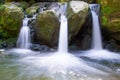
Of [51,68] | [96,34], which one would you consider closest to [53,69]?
[51,68]

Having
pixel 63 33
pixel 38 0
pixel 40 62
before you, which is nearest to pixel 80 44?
pixel 63 33

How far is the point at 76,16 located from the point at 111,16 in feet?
5.38

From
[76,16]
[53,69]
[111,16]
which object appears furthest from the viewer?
[111,16]

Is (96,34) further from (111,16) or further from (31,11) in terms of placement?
(31,11)

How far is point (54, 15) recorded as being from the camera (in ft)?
35.5

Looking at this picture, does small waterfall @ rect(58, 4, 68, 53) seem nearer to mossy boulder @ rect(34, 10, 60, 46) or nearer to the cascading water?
mossy boulder @ rect(34, 10, 60, 46)

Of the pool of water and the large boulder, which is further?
the large boulder

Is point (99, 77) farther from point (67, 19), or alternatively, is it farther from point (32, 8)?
point (32, 8)

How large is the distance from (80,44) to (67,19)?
1481 millimetres

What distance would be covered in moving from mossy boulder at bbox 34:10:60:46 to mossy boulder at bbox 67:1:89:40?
2.02 feet

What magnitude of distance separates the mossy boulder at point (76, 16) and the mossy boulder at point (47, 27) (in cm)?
62

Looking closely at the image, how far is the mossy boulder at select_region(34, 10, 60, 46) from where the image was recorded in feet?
35.6

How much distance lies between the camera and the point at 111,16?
10875 millimetres

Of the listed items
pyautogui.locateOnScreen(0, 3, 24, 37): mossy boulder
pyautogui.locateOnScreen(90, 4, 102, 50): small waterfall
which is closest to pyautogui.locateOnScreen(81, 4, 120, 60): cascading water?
pyautogui.locateOnScreen(90, 4, 102, 50): small waterfall
